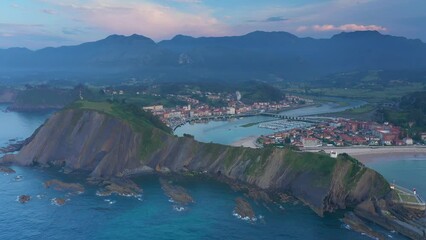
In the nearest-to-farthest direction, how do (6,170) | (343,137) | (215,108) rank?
(6,170)
(343,137)
(215,108)

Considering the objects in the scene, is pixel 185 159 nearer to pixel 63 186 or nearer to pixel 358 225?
pixel 63 186

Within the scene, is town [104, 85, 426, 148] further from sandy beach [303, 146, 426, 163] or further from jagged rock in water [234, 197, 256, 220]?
jagged rock in water [234, 197, 256, 220]

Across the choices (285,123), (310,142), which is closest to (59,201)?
(310,142)

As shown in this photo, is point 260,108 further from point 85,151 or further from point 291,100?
point 85,151

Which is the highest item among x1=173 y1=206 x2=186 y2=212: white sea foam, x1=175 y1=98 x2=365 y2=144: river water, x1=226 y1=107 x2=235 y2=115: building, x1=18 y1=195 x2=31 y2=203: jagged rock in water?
x1=226 y1=107 x2=235 y2=115: building

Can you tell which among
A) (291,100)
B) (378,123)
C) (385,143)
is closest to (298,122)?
(378,123)

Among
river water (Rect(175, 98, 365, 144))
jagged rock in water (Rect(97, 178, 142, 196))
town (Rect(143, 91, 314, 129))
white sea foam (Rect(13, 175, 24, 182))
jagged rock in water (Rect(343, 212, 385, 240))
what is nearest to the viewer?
jagged rock in water (Rect(343, 212, 385, 240))

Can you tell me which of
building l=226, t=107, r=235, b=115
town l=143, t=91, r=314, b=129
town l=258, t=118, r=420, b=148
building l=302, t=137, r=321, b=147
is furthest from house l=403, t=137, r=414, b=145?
building l=226, t=107, r=235, b=115
